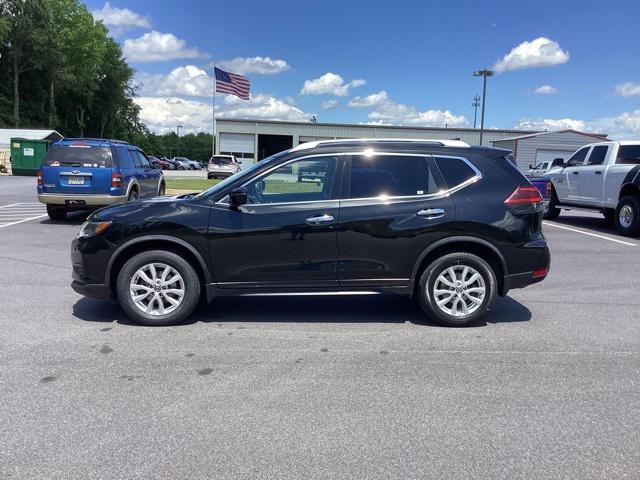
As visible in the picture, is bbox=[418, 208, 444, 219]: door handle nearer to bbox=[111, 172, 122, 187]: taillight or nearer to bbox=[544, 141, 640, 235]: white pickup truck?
bbox=[544, 141, 640, 235]: white pickup truck

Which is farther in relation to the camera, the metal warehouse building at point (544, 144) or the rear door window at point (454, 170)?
the metal warehouse building at point (544, 144)

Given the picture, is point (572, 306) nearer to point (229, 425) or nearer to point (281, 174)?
point (281, 174)

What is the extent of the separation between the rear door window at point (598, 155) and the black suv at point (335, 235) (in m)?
9.22

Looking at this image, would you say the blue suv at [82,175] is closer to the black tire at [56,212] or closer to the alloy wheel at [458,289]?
the black tire at [56,212]

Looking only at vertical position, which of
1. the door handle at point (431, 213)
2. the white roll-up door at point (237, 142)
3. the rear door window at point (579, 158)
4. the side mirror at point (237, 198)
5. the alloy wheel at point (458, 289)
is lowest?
the alloy wheel at point (458, 289)

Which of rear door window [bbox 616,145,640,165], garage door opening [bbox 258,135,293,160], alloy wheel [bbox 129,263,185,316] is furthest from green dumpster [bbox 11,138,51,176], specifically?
alloy wheel [bbox 129,263,185,316]

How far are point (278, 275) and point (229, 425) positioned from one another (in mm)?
2051

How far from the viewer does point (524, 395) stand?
3869 mm

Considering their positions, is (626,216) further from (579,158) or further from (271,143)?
(271,143)

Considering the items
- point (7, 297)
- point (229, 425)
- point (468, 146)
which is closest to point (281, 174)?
point (468, 146)

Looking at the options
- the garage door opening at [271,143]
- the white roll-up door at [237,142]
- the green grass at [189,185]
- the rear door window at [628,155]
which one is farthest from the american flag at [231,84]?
the rear door window at [628,155]

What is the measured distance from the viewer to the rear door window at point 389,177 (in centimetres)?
535

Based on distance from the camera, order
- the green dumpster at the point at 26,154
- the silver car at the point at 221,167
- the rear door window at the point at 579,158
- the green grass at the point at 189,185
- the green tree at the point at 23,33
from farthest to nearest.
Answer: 1. the green tree at the point at 23,33
2. the green dumpster at the point at 26,154
3. the silver car at the point at 221,167
4. the green grass at the point at 189,185
5. the rear door window at the point at 579,158

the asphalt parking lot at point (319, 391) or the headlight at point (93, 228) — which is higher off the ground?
the headlight at point (93, 228)
